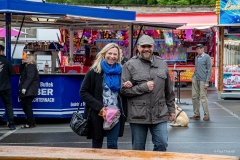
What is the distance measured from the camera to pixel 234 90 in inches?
845

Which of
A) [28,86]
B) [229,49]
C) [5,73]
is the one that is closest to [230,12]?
[229,49]

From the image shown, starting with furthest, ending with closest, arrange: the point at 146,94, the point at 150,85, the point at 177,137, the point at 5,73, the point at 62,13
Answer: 1. the point at 62,13
2. the point at 5,73
3. the point at 177,137
4. the point at 146,94
5. the point at 150,85

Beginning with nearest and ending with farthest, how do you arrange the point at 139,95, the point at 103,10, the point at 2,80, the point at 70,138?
the point at 139,95 → the point at 70,138 → the point at 2,80 → the point at 103,10

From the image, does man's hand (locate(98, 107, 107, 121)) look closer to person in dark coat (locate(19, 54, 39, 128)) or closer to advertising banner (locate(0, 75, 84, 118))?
person in dark coat (locate(19, 54, 39, 128))

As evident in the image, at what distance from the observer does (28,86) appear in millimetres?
13133

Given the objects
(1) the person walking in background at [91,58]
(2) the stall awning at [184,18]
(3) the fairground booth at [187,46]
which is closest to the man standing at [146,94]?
(1) the person walking in background at [91,58]

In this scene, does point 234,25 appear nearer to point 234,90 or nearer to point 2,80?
point 234,90

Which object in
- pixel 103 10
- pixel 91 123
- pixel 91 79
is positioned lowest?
pixel 91 123

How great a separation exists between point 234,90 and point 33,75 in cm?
1021

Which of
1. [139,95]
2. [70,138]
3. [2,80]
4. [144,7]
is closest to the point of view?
[139,95]

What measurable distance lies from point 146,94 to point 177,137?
497 centimetres

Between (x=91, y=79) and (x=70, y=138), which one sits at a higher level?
(x=91, y=79)

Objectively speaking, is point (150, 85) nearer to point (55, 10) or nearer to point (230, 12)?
point (55, 10)

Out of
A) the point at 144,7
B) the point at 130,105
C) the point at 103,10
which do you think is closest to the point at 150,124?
the point at 130,105
